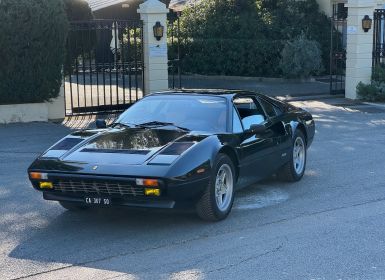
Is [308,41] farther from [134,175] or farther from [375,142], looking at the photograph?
[134,175]

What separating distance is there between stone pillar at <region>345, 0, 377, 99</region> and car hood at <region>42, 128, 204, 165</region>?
41.5 feet

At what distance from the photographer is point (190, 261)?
18.3 ft

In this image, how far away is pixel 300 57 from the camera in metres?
22.8

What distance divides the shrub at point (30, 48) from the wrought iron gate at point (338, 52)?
8584mm

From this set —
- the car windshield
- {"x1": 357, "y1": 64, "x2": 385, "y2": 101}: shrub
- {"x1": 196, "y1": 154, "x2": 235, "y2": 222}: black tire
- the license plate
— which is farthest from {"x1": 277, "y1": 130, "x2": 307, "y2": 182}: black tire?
{"x1": 357, "y1": 64, "x2": 385, "y2": 101}: shrub

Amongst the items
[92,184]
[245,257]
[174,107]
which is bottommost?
[245,257]

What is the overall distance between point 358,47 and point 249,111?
1157cm

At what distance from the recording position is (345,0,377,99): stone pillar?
18.4 m

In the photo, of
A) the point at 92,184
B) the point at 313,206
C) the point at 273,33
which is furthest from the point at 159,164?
the point at 273,33

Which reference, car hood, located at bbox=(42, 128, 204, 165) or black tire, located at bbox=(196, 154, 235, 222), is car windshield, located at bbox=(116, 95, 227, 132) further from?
black tire, located at bbox=(196, 154, 235, 222)

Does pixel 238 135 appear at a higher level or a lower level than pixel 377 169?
higher

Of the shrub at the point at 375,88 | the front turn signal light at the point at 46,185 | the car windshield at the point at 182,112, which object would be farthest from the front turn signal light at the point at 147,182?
the shrub at the point at 375,88

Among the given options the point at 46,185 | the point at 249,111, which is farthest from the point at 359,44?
the point at 46,185

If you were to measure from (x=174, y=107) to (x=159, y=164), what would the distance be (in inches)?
63.2
